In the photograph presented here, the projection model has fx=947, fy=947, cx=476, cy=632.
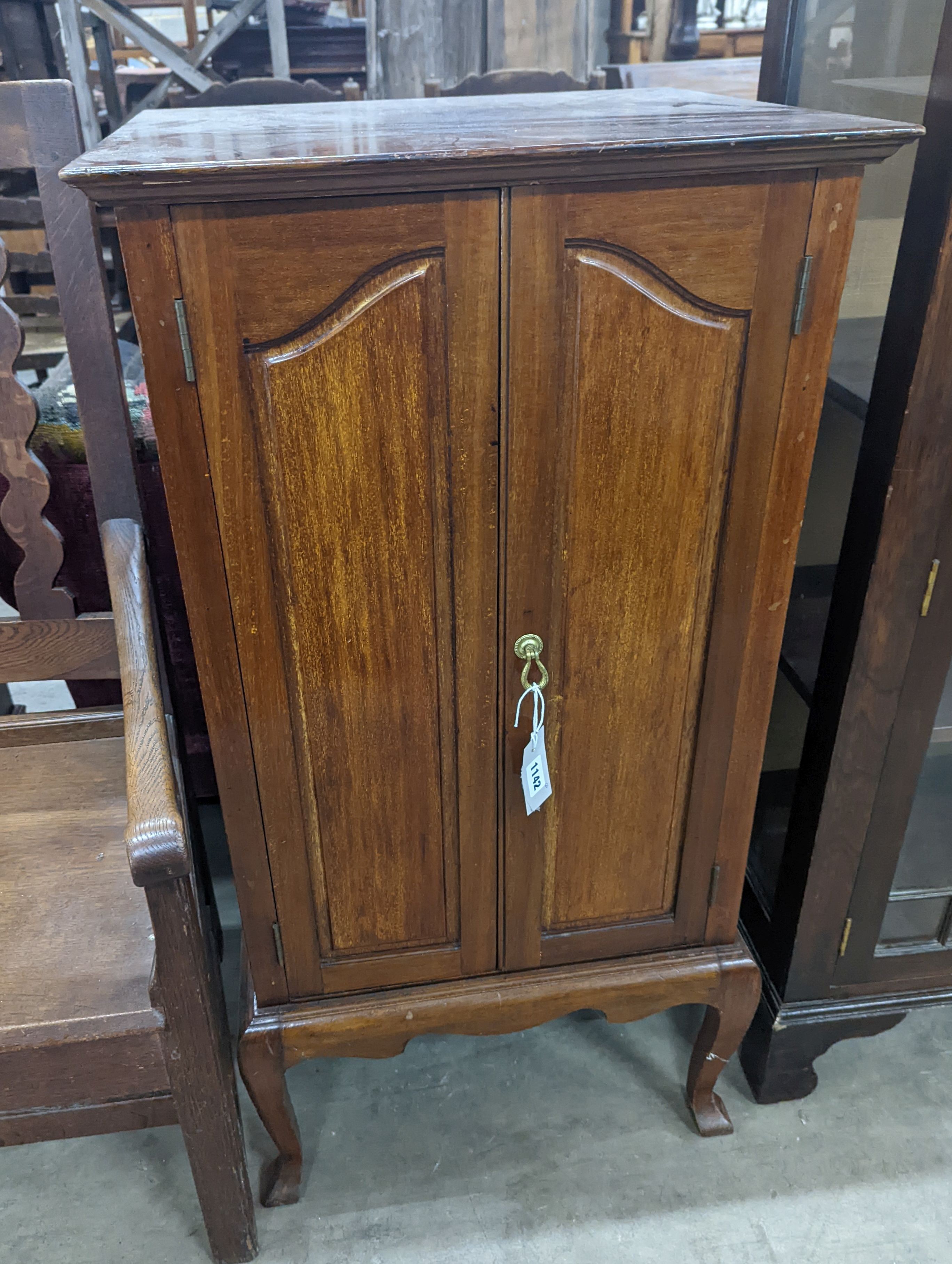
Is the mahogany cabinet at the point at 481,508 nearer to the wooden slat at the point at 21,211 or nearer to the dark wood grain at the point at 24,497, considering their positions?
the dark wood grain at the point at 24,497

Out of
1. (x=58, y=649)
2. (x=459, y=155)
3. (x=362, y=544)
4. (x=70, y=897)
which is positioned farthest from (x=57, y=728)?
(x=459, y=155)

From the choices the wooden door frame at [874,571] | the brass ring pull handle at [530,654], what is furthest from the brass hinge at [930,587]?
the brass ring pull handle at [530,654]

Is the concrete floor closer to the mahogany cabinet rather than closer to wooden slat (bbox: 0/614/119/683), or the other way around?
the mahogany cabinet

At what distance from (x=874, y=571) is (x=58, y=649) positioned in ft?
3.19

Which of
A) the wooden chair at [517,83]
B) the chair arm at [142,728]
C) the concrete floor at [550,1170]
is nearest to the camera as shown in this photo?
the chair arm at [142,728]

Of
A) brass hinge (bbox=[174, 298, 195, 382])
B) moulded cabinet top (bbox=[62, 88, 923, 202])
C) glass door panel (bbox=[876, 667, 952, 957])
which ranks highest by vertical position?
moulded cabinet top (bbox=[62, 88, 923, 202])

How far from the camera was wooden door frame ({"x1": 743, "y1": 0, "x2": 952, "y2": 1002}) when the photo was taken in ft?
2.76

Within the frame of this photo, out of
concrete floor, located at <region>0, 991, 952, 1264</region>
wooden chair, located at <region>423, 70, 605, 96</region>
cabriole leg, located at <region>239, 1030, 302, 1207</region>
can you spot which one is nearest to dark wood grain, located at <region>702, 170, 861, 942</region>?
concrete floor, located at <region>0, 991, 952, 1264</region>

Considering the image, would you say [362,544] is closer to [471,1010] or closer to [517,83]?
[471,1010]

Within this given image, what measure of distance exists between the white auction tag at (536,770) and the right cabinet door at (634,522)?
1.0 inches

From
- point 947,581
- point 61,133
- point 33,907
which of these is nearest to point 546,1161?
point 33,907

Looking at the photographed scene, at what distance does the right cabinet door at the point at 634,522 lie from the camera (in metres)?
0.75

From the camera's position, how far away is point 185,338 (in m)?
0.73

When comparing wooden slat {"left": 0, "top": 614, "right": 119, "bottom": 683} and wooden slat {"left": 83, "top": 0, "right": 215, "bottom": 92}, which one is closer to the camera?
wooden slat {"left": 0, "top": 614, "right": 119, "bottom": 683}
